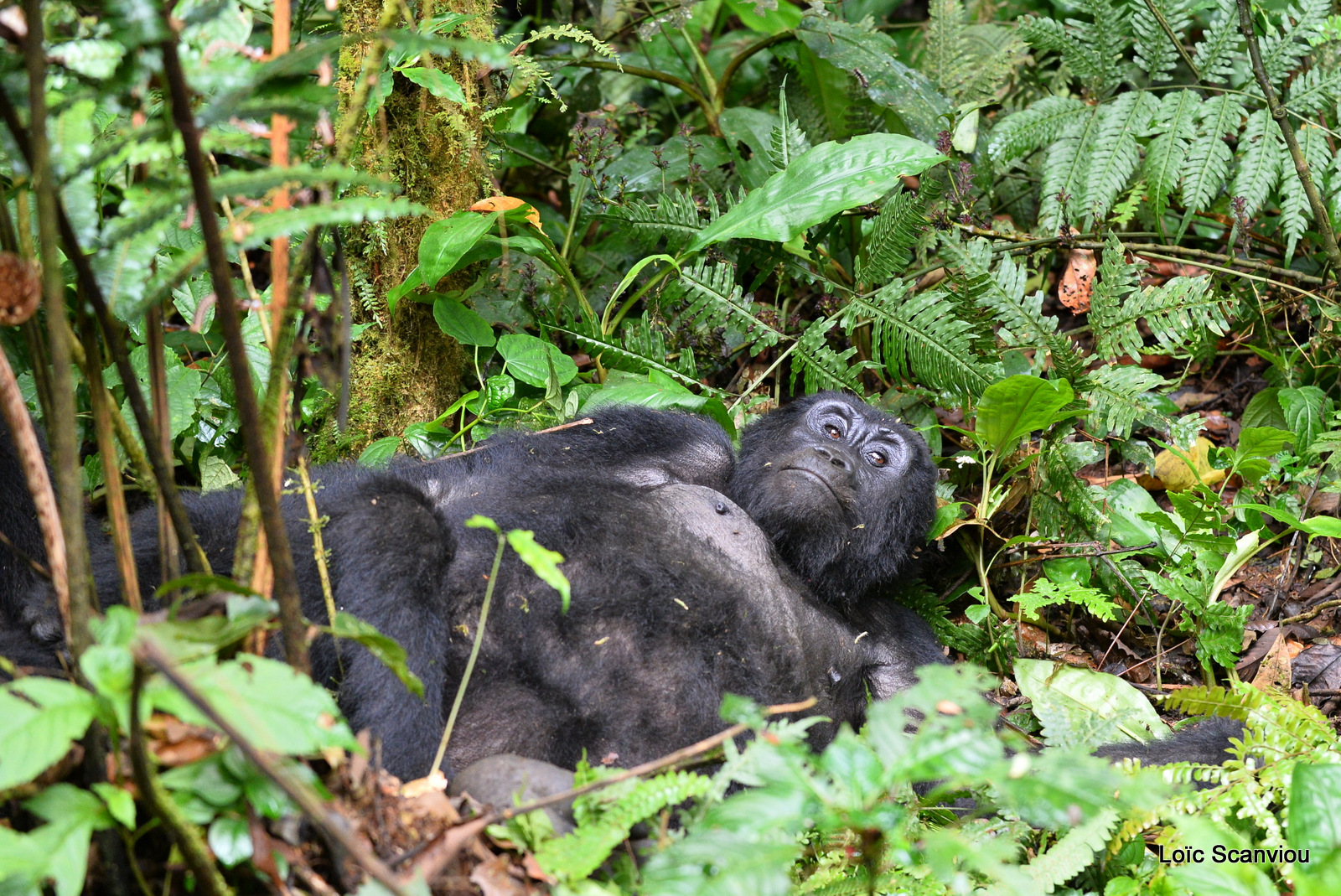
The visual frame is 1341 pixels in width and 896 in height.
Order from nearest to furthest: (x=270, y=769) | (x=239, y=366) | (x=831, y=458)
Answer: (x=270, y=769), (x=239, y=366), (x=831, y=458)

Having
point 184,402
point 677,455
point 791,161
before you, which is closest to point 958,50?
point 791,161

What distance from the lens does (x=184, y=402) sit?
377cm

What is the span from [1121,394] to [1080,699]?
119 cm

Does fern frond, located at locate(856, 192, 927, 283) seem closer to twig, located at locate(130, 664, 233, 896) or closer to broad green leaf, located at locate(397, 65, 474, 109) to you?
broad green leaf, located at locate(397, 65, 474, 109)

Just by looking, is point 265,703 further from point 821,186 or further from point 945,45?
point 945,45

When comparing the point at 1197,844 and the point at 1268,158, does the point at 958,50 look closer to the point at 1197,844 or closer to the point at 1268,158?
the point at 1268,158

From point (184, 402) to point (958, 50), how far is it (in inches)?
152

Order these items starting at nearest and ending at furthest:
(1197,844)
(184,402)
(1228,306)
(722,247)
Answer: (1197,844) → (184,402) → (1228,306) → (722,247)

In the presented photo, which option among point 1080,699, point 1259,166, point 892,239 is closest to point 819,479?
point 1080,699

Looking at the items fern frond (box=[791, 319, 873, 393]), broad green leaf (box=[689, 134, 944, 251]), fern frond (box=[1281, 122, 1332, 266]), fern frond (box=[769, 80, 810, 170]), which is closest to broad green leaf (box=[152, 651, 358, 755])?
broad green leaf (box=[689, 134, 944, 251])

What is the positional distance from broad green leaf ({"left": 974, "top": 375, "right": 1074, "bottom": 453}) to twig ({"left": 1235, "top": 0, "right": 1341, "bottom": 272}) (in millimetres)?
1568

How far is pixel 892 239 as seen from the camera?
443 cm

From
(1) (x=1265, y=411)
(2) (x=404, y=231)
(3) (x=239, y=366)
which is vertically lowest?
(1) (x=1265, y=411)

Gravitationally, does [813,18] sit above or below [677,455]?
above
